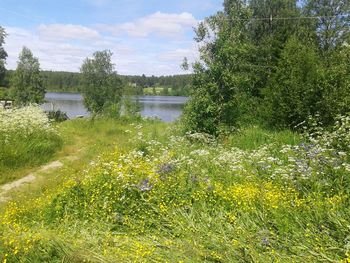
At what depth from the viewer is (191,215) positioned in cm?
429

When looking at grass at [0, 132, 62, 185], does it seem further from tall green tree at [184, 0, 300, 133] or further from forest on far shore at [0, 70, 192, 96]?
forest on far shore at [0, 70, 192, 96]

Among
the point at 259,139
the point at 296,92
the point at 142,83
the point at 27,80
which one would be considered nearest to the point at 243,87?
the point at 296,92

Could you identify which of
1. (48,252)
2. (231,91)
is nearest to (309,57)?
(231,91)

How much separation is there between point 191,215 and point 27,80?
44.7 meters

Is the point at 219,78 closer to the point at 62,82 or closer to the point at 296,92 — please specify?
the point at 296,92

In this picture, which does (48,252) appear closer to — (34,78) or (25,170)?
(25,170)

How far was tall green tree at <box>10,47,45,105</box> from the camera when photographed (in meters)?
42.8

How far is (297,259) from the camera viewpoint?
10.5 ft

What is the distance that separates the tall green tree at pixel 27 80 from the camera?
141 ft

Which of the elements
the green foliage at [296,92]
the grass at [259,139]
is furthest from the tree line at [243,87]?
the grass at [259,139]

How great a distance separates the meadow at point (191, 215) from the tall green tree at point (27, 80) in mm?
39899

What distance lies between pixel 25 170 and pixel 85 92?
98.7ft

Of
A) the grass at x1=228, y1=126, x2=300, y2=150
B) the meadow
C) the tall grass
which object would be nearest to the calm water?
the grass at x1=228, y1=126, x2=300, y2=150

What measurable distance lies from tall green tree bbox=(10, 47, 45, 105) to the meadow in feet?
131
